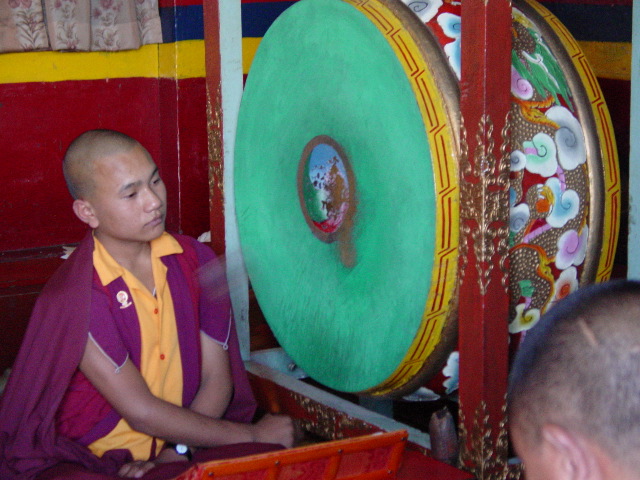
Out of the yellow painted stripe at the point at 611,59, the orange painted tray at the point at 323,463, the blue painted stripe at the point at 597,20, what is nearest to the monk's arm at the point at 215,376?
the orange painted tray at the point at 323,463

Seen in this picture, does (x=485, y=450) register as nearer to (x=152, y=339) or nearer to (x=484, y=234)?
(x=484, y=234)

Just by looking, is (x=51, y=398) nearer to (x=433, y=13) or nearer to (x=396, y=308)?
(x=396, y=308)

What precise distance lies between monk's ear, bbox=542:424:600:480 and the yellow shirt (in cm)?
144

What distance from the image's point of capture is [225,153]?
9.12 ft

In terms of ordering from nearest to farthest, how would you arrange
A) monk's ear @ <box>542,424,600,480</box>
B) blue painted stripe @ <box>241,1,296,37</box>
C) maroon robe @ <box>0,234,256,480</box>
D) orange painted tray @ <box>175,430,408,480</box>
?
1. monk's ear @ <box>542,424,600,480</box>
2. orange painted tray @ <box>175,430,408,480</box>
3. maroon robe @ <box>0,234,256,480</box>
4. blue painted stripe @ <box>241,1,296,37</box>

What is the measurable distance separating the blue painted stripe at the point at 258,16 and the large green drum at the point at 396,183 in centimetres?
127

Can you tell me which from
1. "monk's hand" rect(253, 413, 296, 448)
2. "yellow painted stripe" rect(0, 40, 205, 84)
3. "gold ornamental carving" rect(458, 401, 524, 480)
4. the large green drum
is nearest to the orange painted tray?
"gold ornamental carving" rect(458, 401, 524, 480)

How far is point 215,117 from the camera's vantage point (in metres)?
2.79

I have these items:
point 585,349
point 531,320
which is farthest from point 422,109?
point 585,349

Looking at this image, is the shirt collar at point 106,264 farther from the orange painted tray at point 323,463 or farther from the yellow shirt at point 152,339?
the orange painted tray at point 323,463

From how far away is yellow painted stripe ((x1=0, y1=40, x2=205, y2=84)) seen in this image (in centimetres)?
337

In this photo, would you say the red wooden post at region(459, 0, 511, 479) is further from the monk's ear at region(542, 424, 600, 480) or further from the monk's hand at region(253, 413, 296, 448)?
the monk's ear at region(542, 424, 600, 480)

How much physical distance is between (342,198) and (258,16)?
1692 millimetres

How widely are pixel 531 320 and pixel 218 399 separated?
2.43 feet
